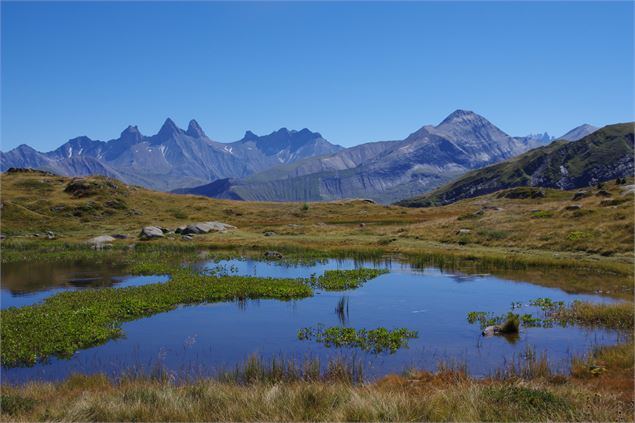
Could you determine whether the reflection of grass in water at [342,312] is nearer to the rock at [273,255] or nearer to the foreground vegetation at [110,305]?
the foreground vegetation at [110,305]

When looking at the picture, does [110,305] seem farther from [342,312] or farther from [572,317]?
[572,317]

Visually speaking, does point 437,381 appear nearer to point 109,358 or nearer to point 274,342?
point 274,342

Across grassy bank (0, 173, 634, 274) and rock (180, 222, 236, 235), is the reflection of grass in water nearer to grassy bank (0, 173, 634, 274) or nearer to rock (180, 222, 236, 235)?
grassy bank (0, 173, 634, 274)

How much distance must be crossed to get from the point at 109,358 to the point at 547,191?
457ft

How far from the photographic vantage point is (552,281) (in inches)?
1732

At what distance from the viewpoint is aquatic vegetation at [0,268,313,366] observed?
25.9m

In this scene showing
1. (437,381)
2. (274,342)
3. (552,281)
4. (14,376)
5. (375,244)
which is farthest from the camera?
(375,244)

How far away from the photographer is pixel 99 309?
110 feet

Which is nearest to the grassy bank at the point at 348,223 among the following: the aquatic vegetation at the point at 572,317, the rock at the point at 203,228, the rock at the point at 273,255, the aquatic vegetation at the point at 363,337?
the rock at the point at 203,228

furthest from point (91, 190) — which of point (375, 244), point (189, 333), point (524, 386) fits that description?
point (524, 386)

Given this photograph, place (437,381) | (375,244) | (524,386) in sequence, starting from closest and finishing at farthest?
(524,386) → (437,381) → (375,244)

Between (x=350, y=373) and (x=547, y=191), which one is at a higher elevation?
(x=547, y=191)

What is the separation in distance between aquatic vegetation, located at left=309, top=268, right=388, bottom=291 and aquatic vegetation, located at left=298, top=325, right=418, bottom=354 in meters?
14.5

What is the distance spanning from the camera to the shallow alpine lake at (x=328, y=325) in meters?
23.4
